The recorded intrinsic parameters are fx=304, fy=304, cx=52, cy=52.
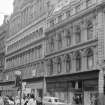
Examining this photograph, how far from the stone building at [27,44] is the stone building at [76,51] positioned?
10.3ft

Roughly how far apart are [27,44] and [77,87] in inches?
810

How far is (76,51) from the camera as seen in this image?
38.5 metres

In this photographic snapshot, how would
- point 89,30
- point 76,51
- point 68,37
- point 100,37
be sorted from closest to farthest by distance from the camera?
1. point 100,37
2. point 89,30
3. point 76,51
4. point 68,37

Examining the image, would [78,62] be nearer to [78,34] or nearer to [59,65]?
[78,34]

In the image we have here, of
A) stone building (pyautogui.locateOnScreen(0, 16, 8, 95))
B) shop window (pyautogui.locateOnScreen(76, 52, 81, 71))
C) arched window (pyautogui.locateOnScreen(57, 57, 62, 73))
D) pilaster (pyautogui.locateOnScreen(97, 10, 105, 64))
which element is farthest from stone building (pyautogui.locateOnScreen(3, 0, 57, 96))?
pilaster (pyautogui.locateOnScreen(97, 10, 105, 64))

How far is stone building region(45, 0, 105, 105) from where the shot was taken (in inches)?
1353

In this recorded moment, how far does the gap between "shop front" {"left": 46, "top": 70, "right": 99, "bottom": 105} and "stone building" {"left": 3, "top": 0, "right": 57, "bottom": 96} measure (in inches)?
217

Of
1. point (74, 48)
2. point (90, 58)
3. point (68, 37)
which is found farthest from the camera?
point (68, 37)

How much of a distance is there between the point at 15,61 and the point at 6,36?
11.3 m

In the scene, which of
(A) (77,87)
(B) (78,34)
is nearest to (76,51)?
(B) (78,34)

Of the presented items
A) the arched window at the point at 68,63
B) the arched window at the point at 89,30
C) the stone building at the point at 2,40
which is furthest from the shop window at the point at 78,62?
the stone building at the point at 2,40

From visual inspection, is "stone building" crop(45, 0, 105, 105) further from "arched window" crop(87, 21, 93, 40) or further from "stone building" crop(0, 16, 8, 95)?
"stone building" crop(0, 16, 8, 95)

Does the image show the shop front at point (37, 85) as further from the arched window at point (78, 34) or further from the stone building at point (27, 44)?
the arched window at point (78, 34)

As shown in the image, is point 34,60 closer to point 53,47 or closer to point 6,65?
point 53,47
